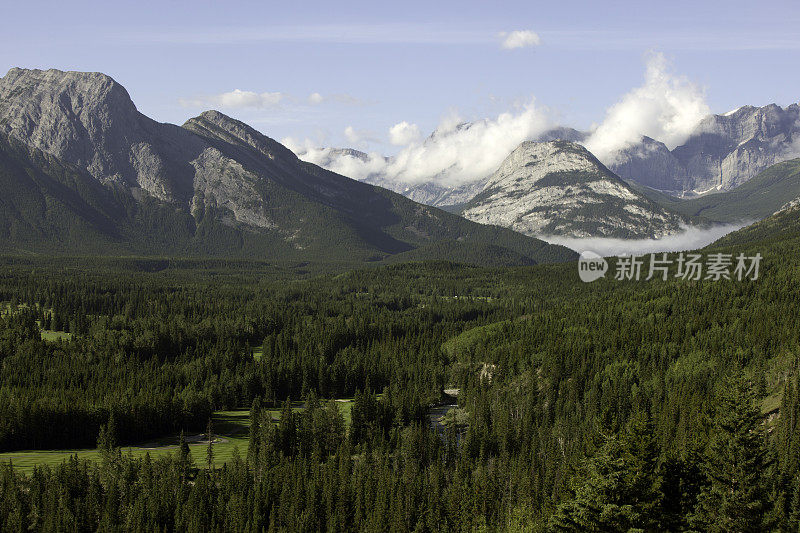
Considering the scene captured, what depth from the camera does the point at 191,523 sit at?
353 feet

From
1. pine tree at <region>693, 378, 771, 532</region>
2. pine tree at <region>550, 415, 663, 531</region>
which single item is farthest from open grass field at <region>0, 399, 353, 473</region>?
pine tree at <region>693, 378, 771, 532</region>

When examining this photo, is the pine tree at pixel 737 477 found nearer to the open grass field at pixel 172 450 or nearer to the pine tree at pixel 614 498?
the pine tree at pixel 614 498

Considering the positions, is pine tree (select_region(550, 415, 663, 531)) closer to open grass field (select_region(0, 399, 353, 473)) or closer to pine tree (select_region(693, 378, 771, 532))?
pine tree (select_region(693, 378, 771, 532))

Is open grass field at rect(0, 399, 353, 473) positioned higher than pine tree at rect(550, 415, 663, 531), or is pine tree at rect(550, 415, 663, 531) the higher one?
pine tree at rect(550, 415, 663, 531)

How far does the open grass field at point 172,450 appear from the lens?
140750 millimetres

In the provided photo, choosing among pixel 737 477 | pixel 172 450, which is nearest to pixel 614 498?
pixel 737 477

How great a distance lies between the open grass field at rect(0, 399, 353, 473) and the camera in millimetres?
140750

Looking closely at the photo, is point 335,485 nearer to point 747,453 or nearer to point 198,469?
point 198,469

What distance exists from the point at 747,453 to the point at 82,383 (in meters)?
158

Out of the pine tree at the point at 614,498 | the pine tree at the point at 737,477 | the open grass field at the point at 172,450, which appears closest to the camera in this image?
the pine tree at the point at 614,498

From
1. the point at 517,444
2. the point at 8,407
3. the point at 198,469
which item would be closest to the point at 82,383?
the point at 8,407

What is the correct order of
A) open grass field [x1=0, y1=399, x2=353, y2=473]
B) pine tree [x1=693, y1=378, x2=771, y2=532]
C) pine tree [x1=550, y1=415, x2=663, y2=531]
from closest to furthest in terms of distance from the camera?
pine tree [x1=550, y1=415, x2=663, y2=531], pine tree [x1=693, y1=378, x2=771, y2=532], open grass field [x1=0, y1=399, x2=353, y2=473]

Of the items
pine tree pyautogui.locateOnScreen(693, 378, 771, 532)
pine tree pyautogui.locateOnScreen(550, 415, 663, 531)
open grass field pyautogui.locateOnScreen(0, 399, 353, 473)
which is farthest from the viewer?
open grass field pyautogui.locateOnScreen(0, 399, 353, 473)

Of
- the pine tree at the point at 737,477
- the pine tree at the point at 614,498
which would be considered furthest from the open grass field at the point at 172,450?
the pine tree at the point at 737,477
